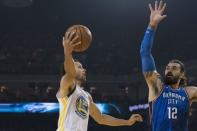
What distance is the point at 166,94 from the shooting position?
14.6ft

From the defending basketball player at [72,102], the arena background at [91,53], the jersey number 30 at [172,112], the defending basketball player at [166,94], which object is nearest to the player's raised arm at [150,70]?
the defending basketball player at [166,94]

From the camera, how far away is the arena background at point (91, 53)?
1625 cm

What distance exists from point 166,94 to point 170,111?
0.58ft

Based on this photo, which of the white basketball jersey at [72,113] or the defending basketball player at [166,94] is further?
the white basketball jersey at [72,113]

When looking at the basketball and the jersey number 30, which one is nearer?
the jersey number 30

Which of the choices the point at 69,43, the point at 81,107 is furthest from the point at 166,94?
the point at 69,43

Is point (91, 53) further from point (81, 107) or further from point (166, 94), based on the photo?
point (166, 94)

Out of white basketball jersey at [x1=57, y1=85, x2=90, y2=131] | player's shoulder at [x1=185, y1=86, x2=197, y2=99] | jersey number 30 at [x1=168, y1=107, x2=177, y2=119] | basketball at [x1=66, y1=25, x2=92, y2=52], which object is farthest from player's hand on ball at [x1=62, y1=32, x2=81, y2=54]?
player's shoulder at [x1=185, y1=86, x2=197, y2=99]

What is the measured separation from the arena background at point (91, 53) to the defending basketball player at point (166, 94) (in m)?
10.5

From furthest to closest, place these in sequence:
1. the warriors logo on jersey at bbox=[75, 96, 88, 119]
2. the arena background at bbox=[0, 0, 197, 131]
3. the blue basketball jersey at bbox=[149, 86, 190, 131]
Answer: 1. the arena background at bbox=[0, 0, 197, 131]
2. the warriors logo on jersey at bbox=[75, 96, 88, 119]
3. the blue basketball jersey at bbox=[149, 86, 190, 131]

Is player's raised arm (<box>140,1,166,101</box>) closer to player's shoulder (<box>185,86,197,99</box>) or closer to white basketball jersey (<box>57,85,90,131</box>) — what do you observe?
player's shoulder (<box>185,86,197,99</box>)

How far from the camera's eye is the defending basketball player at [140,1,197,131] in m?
4.37

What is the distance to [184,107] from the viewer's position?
14.5 ft

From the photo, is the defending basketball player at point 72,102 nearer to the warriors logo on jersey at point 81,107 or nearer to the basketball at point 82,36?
the warriors logo on jersey at point 81,107
